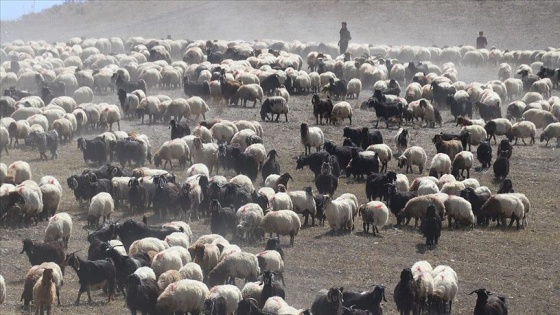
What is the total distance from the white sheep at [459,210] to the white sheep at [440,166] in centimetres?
397

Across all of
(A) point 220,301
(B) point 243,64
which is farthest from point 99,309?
(B) point 243,64

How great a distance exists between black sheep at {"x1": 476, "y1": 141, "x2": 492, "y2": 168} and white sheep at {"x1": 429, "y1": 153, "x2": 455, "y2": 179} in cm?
198

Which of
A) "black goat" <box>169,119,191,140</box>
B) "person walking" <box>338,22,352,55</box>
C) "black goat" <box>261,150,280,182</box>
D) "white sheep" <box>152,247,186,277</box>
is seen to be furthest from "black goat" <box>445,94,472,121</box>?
"white sheep" <box>152,247,186,277</box>

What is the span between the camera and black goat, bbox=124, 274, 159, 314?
15930mm

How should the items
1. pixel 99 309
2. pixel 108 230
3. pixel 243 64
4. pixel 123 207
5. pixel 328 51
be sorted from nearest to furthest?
1. pixel 99 309
2. pixel 108 230
3. pixel 123 207
4. pixel 243 64
5. pixel 328 51

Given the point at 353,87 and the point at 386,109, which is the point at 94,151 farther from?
the point at 353,87

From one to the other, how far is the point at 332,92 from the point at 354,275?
792 inches

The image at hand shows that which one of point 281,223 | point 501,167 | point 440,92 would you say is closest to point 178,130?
point 501,167

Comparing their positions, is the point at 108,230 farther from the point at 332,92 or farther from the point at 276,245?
the point at 332,92

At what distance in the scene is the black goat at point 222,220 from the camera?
20.9m

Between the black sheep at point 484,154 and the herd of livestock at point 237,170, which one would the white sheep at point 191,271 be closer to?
the herd of livestock at point 237,170

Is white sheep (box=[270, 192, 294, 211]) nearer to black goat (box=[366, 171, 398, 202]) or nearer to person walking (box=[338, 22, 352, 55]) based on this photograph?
black goat (box=[366, 171, 398, 202])

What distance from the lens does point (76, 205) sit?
24.0 metres

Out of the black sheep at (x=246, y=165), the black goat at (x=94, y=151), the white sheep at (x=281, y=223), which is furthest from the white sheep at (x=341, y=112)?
the white sheep at (x=281, y=223)
